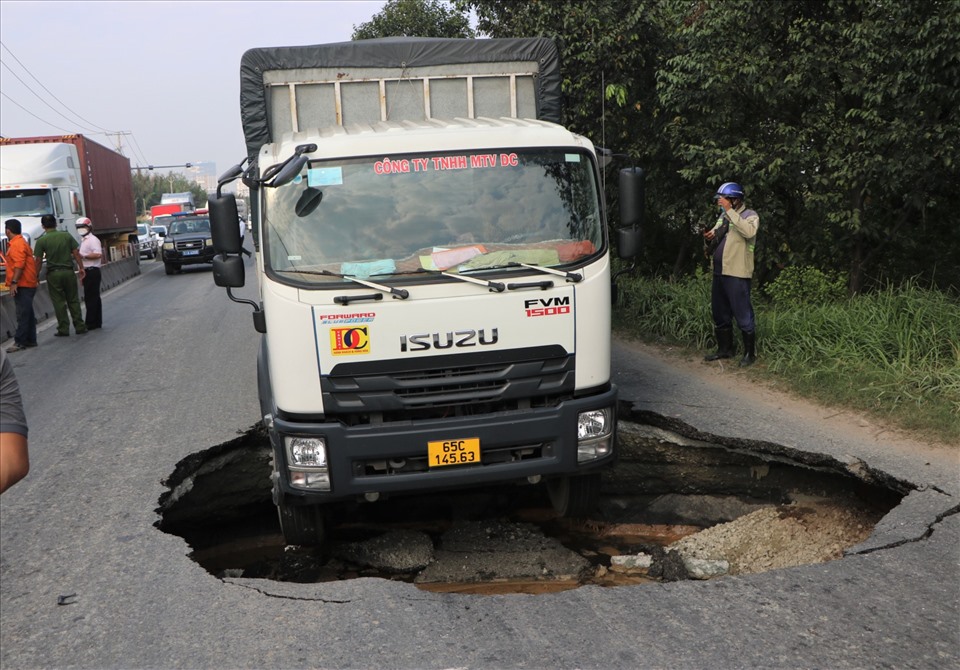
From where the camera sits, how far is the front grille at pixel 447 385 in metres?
4.29

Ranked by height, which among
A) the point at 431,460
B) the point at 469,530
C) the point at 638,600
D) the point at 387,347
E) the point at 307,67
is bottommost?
the point at 469,530

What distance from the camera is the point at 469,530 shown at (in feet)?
18.0

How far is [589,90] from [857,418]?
6642 millimetres

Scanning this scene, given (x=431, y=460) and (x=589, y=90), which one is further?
(x=589, y=90)

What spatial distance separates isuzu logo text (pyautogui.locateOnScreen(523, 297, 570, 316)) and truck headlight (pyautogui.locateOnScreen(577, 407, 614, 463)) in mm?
572

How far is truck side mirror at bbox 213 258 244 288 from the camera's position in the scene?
4.97m

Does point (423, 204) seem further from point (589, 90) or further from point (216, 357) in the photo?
point (589, 90)

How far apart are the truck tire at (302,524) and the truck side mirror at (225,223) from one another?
1565 mm

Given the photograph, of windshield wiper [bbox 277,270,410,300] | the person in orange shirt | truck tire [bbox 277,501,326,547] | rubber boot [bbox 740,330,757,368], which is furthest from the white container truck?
windshield wiper [bbox 277,270,410,300]

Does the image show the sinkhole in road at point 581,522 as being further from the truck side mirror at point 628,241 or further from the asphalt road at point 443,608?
the truck side mirror at point 628,241

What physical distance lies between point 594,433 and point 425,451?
95 cm

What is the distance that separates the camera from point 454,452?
14.2 feet

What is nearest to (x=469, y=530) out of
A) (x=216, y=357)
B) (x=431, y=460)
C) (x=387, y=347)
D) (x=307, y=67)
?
(x=431, y=460)

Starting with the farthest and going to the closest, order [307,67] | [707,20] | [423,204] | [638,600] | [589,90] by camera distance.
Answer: [589,90]
[707,20]
[307,67]
[423,204]
[638,600]
